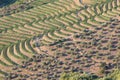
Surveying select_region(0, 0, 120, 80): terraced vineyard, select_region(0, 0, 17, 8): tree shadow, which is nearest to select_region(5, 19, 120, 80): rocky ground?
select_region(0, 0, 120, 80): terraced vineyard

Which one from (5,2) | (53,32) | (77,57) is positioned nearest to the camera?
(77,57)

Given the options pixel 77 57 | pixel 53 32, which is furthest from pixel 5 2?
pixel 77 57

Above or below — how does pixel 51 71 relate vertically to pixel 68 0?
below

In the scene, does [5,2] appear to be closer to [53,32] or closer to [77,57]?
[53,32]

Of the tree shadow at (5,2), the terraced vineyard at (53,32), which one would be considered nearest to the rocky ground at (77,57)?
the terraced vineyard at (53,32)

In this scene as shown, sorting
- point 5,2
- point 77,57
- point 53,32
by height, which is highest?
point 5,2

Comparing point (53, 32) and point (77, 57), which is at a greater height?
point (53, 32)

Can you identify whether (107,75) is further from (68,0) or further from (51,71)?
(68,0)

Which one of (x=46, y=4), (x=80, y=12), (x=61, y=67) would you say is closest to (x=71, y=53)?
(x=61, y=67)
